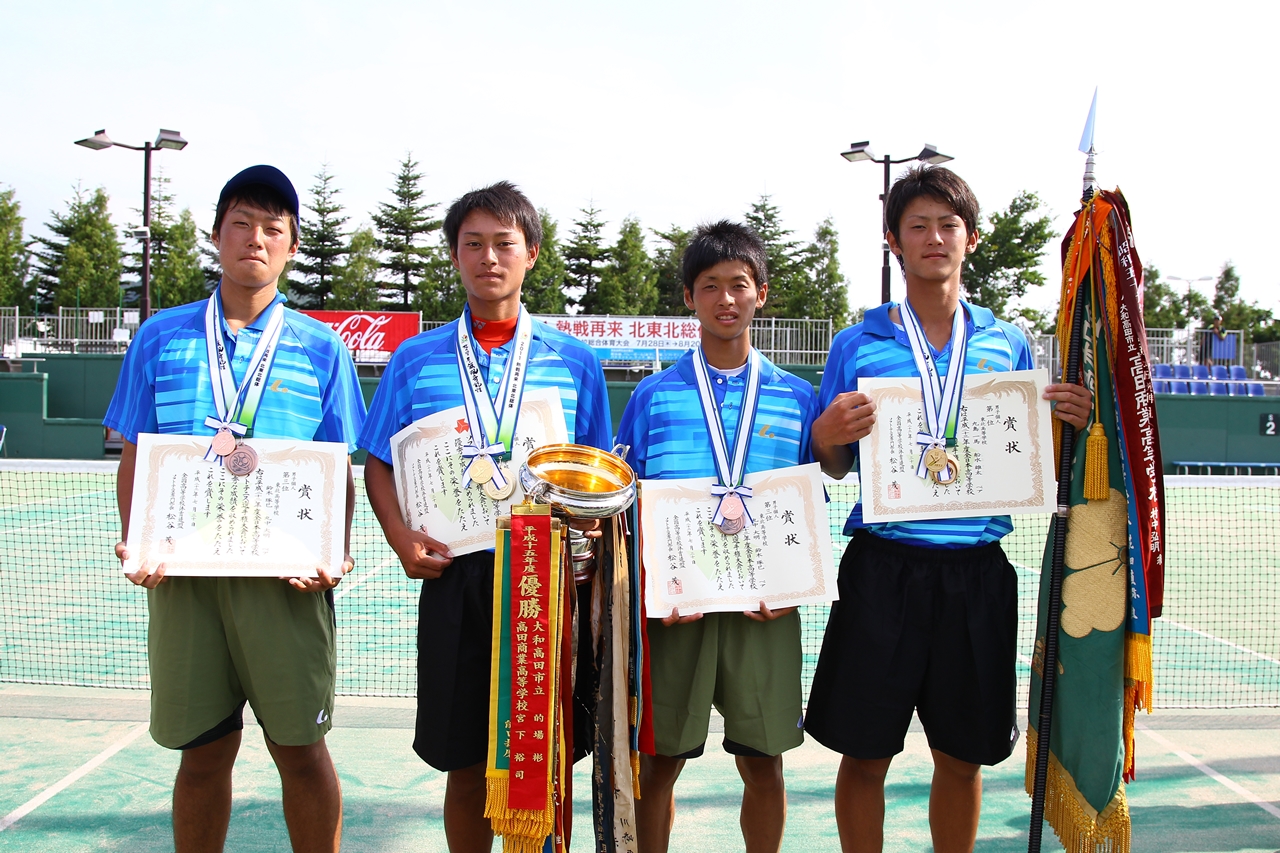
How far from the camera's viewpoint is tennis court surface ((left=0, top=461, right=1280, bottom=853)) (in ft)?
10.8

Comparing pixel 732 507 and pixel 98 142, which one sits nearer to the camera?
pixel 732 507

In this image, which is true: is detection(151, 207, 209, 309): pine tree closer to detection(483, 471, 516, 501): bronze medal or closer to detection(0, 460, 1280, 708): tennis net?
detection(0, 460, 1280, 708): tennis net

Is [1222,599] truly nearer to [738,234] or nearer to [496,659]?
[738,234]

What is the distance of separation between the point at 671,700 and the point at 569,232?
40071 mm

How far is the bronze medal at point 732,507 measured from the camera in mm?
2580

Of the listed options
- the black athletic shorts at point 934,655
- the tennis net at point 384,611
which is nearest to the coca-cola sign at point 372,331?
the tennis net at point 384,611

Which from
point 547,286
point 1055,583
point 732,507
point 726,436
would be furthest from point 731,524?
point 547,286

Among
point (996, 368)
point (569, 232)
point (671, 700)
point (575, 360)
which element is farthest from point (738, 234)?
point (569, 232)

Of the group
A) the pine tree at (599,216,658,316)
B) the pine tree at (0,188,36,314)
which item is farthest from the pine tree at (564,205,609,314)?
the pine tree at (0,188,36,314)

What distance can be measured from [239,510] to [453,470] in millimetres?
586

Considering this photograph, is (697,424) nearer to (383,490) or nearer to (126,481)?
(383,490)

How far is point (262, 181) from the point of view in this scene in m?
2.63

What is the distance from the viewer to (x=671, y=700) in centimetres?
266

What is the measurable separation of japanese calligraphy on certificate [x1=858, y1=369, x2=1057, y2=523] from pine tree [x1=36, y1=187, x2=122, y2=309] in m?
43.9
